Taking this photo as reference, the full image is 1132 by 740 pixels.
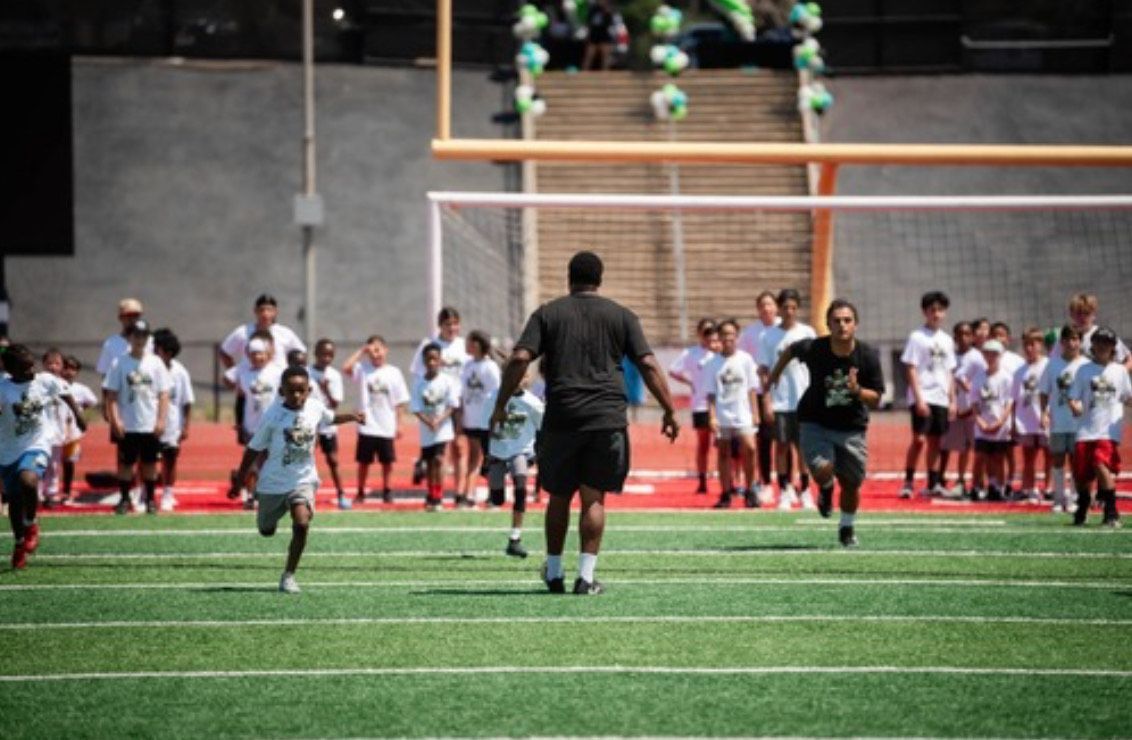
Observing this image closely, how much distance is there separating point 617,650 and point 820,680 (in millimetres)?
1205

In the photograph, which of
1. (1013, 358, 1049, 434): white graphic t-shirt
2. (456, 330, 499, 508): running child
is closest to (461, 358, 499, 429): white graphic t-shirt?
(456, 330, 499, 508): running child

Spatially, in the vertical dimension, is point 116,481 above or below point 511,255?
below

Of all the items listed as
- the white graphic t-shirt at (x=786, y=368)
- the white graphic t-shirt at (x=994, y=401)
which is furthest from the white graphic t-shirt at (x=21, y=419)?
the white graphic t-shirt at (x=994, y=401)

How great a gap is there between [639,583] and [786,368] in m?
6.48

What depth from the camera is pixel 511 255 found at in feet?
102

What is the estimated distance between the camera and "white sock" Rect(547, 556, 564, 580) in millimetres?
12961

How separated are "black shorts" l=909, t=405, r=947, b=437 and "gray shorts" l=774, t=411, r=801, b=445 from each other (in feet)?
5.55

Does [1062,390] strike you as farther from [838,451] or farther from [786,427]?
[838,451]

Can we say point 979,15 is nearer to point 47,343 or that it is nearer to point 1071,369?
point 47,343

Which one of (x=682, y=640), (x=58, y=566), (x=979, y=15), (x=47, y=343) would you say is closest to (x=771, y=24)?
(x=979, y=15)

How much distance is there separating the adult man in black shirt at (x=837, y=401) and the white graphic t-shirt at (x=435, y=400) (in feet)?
18.5

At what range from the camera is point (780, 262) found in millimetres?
31016

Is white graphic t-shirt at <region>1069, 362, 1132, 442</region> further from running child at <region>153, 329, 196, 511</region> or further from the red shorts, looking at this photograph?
running child at <region>153, 329, 196, 511</region>

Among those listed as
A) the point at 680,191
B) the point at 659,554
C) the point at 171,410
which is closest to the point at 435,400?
the point at 171,410
